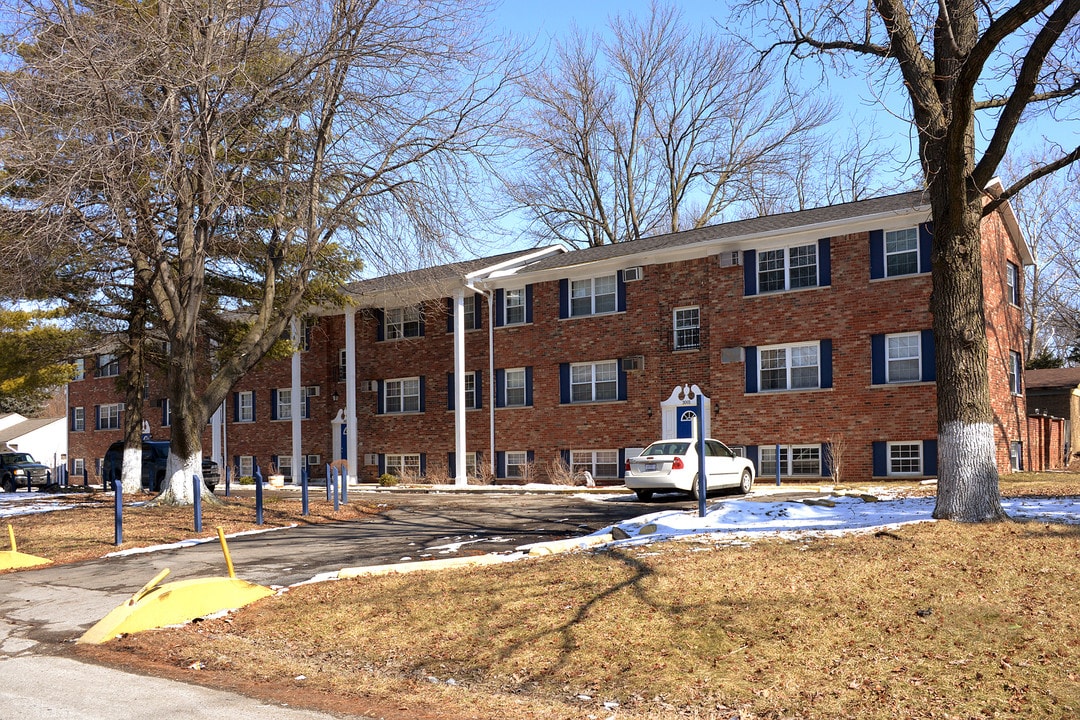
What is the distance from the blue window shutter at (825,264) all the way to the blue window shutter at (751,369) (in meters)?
2.74

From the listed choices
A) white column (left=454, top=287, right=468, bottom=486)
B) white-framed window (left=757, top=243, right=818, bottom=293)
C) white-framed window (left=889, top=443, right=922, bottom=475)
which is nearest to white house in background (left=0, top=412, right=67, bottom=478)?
white column (left=454, top=287, right=468, bottom=486)

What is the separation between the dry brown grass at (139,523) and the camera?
15.4 m

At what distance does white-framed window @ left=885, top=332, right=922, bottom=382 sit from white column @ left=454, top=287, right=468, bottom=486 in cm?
1389

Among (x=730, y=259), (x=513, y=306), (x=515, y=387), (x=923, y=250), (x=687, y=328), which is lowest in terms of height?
(x=515, y=387)

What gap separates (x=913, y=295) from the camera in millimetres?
24516

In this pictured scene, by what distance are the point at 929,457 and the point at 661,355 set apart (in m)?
8.38

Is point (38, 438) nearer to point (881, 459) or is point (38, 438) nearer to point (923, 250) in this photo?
point (881, 459)

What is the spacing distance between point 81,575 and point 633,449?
62.5 feet

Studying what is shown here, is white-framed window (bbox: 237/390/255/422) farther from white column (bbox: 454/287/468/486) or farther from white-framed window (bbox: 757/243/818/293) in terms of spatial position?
white-framed window (bbox: 757/243/818/293)

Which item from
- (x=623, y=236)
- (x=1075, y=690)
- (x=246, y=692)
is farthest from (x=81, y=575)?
(x=623, y=236)

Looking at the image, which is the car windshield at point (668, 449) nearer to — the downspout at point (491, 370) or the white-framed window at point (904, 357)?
the white-framed window at point (904, 357)

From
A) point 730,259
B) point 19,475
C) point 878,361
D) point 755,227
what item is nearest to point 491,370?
point 730,259

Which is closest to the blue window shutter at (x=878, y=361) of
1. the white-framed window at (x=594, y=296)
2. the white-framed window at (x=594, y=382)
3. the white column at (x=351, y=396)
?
the white-framed window at (x=594, y=382)

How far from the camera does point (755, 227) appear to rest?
2781 centimetres
